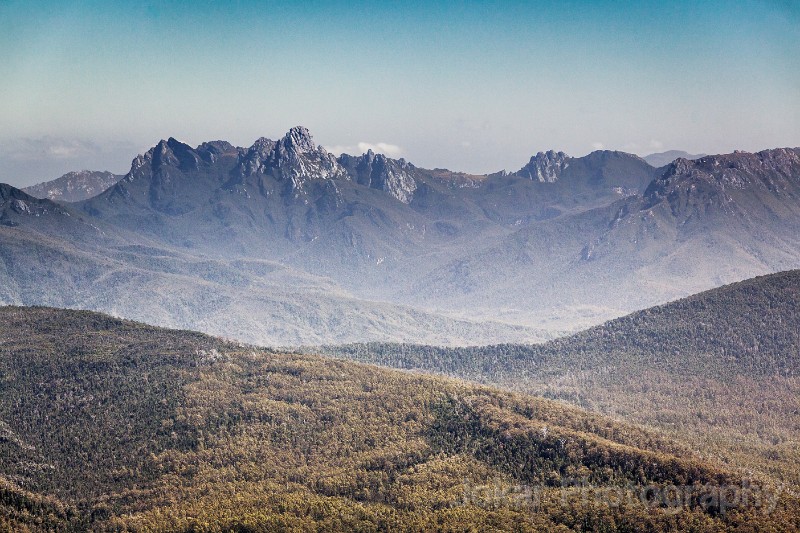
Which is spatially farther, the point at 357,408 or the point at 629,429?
the point at 357,408

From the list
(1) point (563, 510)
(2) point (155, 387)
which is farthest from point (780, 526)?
(2) point (155, 387)

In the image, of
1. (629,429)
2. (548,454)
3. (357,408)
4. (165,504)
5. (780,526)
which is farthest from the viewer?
(357,408)

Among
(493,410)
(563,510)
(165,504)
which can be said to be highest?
(493,410)

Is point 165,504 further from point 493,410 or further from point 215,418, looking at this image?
point 493,410

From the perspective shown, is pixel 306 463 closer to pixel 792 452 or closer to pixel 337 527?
pixel 337 527

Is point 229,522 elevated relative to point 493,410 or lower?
lower

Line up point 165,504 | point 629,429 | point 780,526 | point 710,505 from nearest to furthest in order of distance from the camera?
point 780,526, point 710,505, point 165,504, point 629,429

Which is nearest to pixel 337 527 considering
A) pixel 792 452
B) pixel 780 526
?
pixel 780 526
